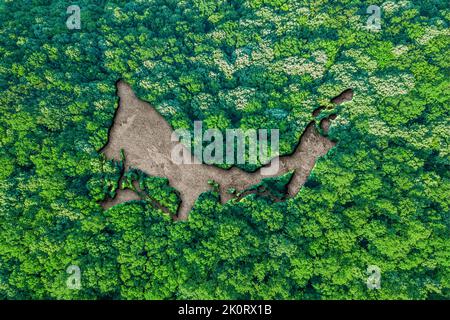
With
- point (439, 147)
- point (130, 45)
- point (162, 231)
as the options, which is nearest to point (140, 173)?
point (162, 231)

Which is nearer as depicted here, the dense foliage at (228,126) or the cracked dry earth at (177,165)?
the dense foliage at (228,126)

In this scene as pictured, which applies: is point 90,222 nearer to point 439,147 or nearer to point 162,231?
point 162,231

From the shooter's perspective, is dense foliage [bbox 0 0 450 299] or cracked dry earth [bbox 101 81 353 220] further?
cracked dry earth [bbox 101 81 353 220]

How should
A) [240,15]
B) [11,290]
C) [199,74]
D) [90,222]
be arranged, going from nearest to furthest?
[11,290] → [90,222] → [199,74] → [240,15]
